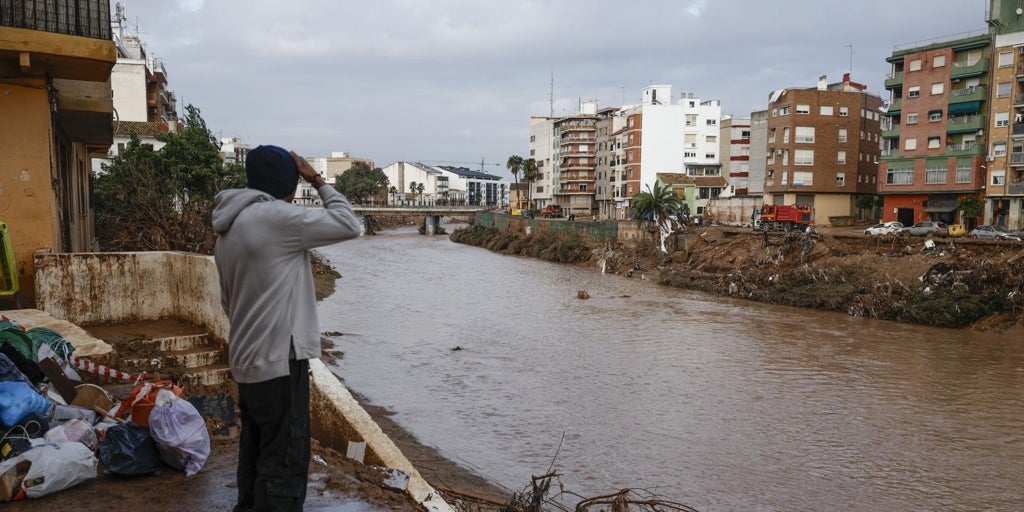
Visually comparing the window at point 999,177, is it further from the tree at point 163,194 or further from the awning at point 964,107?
the tree at point 163,194

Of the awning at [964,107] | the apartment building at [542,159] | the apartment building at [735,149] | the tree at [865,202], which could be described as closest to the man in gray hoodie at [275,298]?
the awning at [964,107]

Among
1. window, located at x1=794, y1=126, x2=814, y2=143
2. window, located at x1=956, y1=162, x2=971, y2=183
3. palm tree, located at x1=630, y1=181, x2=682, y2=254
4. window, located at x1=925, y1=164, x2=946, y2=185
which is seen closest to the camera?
window, located at x1=956, y1=162, x2=971, y2=183

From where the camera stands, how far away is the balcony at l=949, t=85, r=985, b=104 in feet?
141

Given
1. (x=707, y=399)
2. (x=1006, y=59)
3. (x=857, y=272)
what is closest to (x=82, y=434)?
(x=707, y=399)

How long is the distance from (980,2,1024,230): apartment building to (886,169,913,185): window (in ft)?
16.4

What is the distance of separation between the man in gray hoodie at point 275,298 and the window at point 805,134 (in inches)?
2259

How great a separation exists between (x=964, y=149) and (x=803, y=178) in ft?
40.6

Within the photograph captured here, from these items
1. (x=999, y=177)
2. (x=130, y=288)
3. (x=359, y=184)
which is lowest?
(x=130, y=288)

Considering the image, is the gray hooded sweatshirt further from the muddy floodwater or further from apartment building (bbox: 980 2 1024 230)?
apartment building (bbox: 980 2 1024 230)

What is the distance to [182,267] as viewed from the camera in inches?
348

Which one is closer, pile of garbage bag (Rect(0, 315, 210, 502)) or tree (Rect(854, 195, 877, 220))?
pile of garbage bag (Rect(0, 315, 210, 502))

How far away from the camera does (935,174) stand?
149ft

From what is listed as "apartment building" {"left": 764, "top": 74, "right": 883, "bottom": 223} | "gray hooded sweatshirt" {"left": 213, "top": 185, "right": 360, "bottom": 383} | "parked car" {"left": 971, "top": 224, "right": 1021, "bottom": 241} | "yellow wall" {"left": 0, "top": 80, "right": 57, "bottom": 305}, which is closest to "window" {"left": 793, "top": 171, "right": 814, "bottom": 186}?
"apartment building" {"left": 764, "top": 74, "right": 883, "bottom": 223}

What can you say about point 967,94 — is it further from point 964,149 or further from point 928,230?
point 928,230
